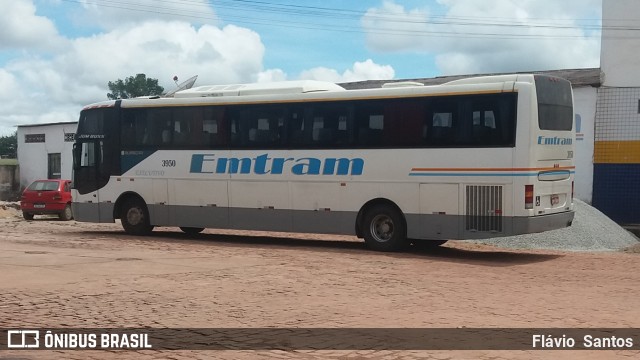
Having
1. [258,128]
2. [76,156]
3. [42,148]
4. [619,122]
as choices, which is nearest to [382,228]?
[258,128]

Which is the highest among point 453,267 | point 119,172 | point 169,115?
point 169,115

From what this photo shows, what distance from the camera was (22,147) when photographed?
44.6m

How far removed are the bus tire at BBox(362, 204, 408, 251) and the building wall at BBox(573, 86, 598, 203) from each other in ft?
42.2

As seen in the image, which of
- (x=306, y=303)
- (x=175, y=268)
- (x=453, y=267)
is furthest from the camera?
(x=453, y=267)

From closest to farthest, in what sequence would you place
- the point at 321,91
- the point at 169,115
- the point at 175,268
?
the point at 175,268 → the point at 321,91 → the point at 169,115

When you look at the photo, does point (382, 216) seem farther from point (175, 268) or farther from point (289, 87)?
point (175, 268)

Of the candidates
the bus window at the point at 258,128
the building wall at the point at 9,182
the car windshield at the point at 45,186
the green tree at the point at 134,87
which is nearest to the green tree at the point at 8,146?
the green tree at the point at 134,87

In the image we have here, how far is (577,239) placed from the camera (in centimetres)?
1822

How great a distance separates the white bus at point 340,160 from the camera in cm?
1416

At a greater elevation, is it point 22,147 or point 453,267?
point 22,147

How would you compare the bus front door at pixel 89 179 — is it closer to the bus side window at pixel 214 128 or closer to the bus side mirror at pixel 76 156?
the bus side mirror at pixel 76 156

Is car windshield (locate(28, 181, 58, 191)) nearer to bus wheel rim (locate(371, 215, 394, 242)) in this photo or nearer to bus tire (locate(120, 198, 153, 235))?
bus tire (locate(120, 198, 153, 235))

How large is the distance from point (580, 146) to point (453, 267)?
1473 cm

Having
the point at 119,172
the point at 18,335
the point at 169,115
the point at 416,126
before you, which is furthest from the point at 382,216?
the point at 18,335
